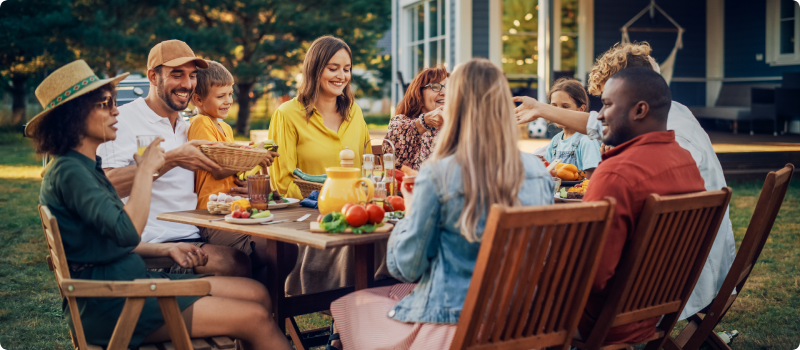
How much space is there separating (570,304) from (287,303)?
5.14ft

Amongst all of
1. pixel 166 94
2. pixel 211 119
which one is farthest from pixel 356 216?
pixel 211 119

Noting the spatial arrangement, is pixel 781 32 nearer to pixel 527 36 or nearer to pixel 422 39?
pixel 527 36

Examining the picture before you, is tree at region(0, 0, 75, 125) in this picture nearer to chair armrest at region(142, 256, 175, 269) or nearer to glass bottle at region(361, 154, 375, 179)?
chair armrest at region(142, 256, 175, 269)

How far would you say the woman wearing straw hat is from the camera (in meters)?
2.18

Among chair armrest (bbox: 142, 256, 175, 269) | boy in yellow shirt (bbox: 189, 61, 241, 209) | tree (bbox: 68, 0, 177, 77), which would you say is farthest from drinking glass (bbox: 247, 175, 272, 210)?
tree (bbox: 68, 0, 177, 77)

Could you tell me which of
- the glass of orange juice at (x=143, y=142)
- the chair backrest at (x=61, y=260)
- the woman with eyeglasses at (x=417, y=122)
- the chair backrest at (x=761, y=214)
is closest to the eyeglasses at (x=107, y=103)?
the glass of orange juice at (x=143, y=142)

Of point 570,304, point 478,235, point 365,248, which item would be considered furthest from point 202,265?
point 570,304

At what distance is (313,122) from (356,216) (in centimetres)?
167

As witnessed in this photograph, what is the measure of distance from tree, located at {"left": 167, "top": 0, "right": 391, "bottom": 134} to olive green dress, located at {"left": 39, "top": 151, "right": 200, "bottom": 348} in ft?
50.1

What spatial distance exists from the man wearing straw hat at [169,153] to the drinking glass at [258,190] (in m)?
0.26

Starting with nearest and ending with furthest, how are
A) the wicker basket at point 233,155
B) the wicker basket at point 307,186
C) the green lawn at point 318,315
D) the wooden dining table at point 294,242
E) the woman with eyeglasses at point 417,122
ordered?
1. the wooden dining table at point 294,242
2. the wicker basket at point 233,155
3. the wicker basket at point 307,186
4. the green lawn at point 318,315
5. the woman with eyeglasses at point 417,122

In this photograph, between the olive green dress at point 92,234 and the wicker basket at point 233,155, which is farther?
the wicker basket at point 233,155

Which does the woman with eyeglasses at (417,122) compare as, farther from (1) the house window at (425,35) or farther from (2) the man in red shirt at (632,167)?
(1) the house window at (425,35)

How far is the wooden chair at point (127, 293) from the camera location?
2.01 m
